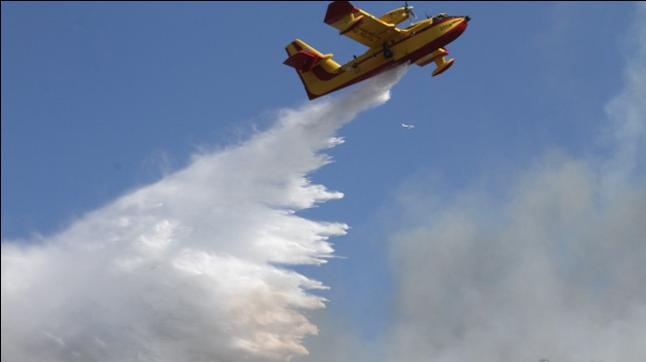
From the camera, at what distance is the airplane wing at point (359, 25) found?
4984 cm

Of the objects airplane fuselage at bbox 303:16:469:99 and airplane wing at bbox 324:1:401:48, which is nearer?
airplane wing at bbox 324:1:401:48

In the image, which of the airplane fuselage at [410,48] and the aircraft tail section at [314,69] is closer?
the airplane fuselage at [410,48]

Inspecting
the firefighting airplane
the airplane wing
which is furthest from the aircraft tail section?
the airplane wing

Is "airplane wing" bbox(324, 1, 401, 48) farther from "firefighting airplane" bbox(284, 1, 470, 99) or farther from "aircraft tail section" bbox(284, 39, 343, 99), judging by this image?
"aircraft tail section" bbox(284, 39, 343, 99)

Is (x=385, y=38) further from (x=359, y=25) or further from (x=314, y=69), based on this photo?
(x=314, y=69)

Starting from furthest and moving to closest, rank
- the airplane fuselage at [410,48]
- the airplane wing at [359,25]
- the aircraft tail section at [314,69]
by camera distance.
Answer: the aircraft tail section at [314,69], the airplane fuselage at [410,48], the airplane wing at [359,25]

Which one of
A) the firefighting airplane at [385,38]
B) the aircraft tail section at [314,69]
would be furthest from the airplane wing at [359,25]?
the aircraft tail section at [314,69]

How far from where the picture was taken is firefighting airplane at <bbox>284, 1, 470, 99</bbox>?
166 ft

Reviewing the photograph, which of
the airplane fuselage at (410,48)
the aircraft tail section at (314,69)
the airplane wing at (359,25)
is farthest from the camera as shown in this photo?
the aircraft tail section at (314,69)

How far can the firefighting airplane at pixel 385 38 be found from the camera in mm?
50469

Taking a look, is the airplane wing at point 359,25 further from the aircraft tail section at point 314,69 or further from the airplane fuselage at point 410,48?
the aircraft tail section at point 314,69

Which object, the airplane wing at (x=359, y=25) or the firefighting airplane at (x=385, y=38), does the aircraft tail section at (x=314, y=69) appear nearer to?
the firefighting airplane at (x=385, y=38)

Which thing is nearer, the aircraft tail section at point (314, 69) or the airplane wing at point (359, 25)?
the airplane wing at point (359, 25)

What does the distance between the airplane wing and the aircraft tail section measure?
124 inches
